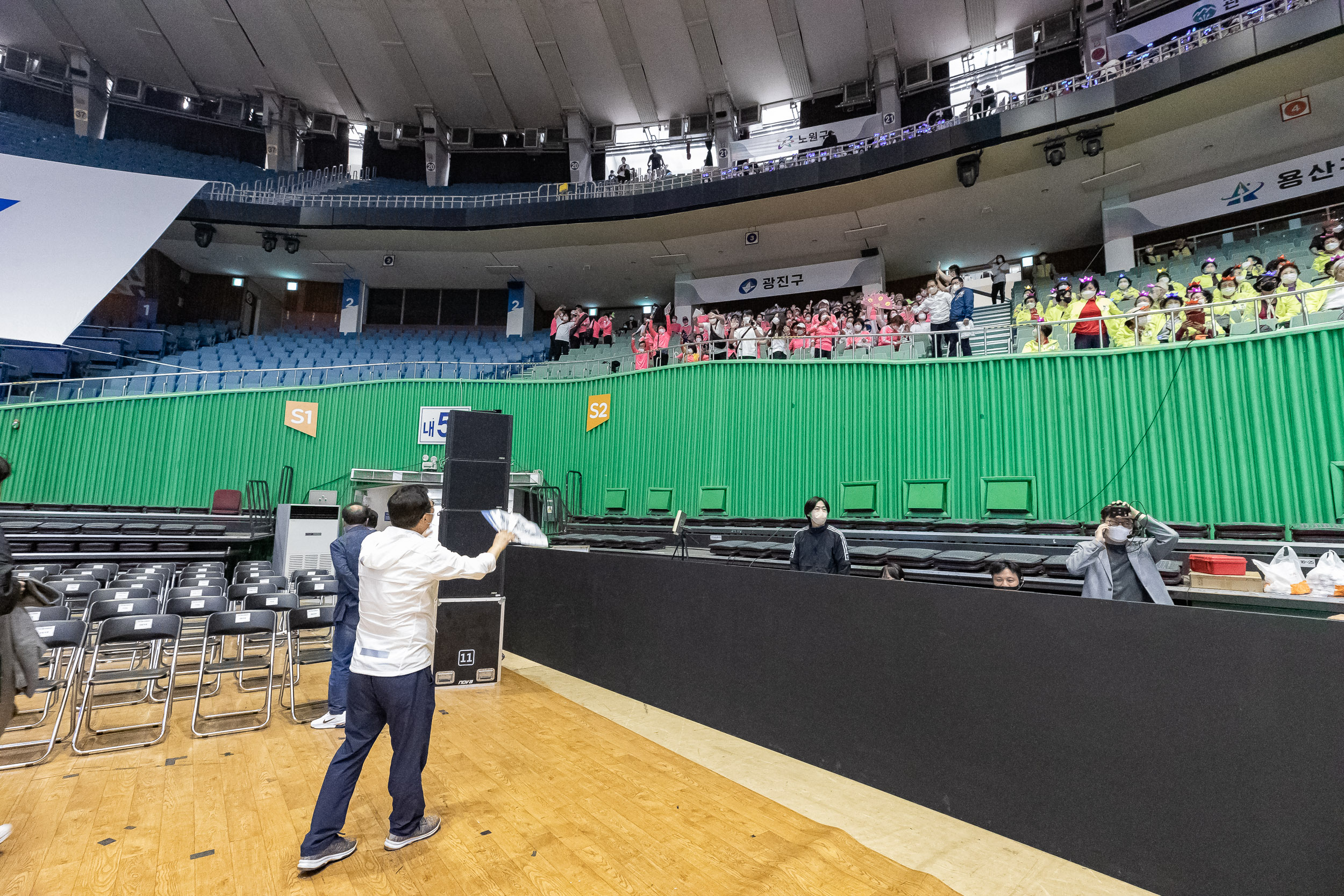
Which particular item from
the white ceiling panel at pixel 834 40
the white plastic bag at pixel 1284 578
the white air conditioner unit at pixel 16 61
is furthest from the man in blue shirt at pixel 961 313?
the white air conditioner unit at pixel 16 61

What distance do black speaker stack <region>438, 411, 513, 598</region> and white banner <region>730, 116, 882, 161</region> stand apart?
1365cm

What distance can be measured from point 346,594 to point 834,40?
58.0ft

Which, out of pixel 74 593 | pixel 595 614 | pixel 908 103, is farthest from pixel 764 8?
pixel 74 593

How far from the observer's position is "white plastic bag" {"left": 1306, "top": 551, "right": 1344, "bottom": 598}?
375cm

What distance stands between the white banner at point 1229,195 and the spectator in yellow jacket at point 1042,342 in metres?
4.99

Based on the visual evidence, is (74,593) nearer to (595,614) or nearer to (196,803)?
(196,803)

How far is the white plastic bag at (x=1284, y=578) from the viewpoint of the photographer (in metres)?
3.76

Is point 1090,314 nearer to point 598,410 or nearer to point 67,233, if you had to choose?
point 598,410

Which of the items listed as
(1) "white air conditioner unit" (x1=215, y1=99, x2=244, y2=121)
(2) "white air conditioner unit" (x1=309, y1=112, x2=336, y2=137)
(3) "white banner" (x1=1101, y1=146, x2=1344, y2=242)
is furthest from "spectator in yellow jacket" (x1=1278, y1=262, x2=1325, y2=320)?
(1) "white air conditioner unit" (x1=215, y1=99, x2=244, y2=121)

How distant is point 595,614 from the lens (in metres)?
6.21

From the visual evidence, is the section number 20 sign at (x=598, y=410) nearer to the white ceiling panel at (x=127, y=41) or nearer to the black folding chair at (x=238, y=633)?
the black folding chair at (x=238, y=633)

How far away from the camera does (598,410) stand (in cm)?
1262

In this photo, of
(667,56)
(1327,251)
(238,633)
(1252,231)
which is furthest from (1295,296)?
(667,56)

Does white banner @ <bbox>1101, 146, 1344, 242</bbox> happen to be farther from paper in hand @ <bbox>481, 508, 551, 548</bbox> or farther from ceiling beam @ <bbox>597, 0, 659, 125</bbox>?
paper in hand @ <bbox>481, 508, 551, 548</bbox>
